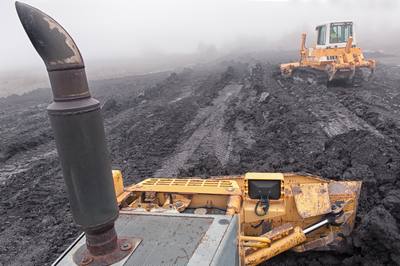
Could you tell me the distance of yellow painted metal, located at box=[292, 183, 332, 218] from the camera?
12.4ft

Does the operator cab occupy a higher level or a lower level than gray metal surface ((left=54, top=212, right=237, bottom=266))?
higher

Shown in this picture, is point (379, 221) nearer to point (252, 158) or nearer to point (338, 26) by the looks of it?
point (252, 158)

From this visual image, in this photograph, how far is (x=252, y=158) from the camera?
25.8 feet

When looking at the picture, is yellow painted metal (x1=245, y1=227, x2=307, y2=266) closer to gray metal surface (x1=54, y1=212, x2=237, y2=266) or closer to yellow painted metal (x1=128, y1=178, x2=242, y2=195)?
yellow painted metal (x1=128, y1=178, x2=242, y2=195)

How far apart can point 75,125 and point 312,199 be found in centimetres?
274

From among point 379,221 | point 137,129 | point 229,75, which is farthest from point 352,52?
point 379,221

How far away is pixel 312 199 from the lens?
12.6 feet

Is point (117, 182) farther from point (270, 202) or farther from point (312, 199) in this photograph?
point (312, 199)

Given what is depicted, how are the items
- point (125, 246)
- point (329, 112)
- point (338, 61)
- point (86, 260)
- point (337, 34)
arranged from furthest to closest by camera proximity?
1. point (337, 34)
2. point (338, 61)
3. point (329, 112)
4. point (125, 246)
5. point (86, 260)

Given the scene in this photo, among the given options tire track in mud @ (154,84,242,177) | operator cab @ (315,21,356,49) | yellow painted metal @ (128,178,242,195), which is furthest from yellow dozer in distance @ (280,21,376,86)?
yellow painted metal @ (128,178,242,195)

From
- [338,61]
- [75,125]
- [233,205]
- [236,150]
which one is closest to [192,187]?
[233,205]

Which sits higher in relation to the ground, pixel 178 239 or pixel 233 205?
pixel 178 239

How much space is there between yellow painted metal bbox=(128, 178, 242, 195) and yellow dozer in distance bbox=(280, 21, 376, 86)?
40.5 ft

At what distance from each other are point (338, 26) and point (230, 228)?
1625cm
